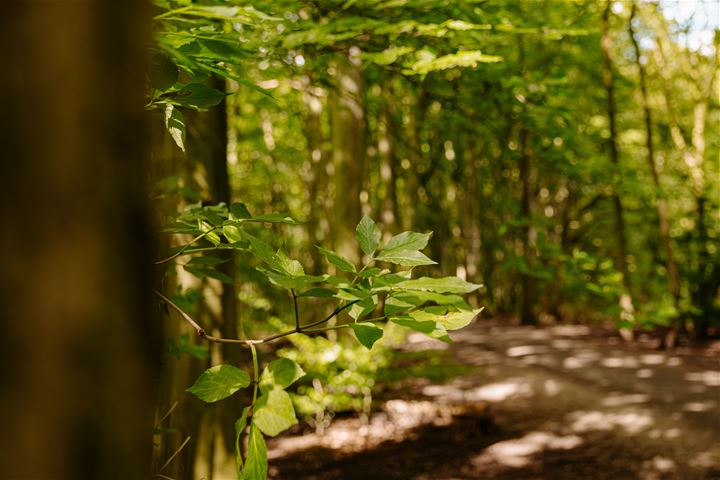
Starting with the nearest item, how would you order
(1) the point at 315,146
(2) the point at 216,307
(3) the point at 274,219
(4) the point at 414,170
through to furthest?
(3) the point at 274,219
(2) the point at 216,307
(1) the point at 315,146
(4) the point at 414,170

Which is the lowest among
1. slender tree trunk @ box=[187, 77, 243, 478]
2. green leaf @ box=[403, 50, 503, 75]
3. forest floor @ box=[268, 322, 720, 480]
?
forest floor @ box=[268, 322, 720, 480]

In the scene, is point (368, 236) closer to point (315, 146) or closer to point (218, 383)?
point (218, 383)

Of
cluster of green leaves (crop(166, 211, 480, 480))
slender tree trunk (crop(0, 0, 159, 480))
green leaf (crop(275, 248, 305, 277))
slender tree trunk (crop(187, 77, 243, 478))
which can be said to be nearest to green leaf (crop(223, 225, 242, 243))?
cluster of green leaves (crop(166, 211, 480, 480))

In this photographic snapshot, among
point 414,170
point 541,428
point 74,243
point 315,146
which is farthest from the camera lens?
point 414,170

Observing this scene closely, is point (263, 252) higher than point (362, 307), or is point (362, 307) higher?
point (263, 252)

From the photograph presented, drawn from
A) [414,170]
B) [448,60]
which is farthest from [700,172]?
[448,60]

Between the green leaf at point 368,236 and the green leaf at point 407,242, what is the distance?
3 centimetres

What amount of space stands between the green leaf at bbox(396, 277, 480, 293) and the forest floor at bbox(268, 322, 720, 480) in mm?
6512

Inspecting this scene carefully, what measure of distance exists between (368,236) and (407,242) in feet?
0.30

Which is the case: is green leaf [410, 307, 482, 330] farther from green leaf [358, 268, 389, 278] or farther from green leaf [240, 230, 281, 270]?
green leaf [240, 230, 281, 270]

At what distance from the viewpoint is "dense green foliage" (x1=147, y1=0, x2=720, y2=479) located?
123cm

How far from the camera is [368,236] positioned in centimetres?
129

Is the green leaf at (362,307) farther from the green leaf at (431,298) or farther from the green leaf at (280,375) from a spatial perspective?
the green leaf at (280,375)

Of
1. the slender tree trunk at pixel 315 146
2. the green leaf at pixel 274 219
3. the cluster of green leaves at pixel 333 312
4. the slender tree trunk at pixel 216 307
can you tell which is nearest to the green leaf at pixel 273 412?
the cluster of green leaves at pixel 333 312
